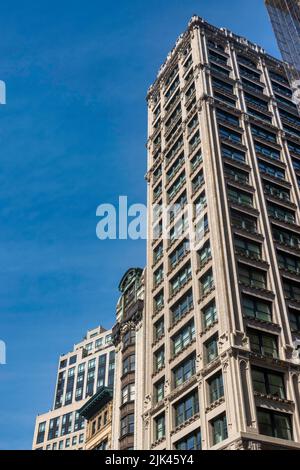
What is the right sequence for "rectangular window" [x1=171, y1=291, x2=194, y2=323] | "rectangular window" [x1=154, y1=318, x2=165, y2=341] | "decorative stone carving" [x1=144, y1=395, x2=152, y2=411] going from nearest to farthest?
1. "decorative stone carving" [x1=144, y1=395, x2=152, y2=411]
2. "rectangular window" [x1=171, y1=291, x2=194, y2=323]
3. "rectangular window" [x1=154, y1=318, x2=165, y2=341]

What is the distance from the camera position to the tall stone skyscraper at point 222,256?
1494 inches

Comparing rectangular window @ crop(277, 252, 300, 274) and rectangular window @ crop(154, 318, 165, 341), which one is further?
rectangular window @ crop(154, 318, 165, 341)

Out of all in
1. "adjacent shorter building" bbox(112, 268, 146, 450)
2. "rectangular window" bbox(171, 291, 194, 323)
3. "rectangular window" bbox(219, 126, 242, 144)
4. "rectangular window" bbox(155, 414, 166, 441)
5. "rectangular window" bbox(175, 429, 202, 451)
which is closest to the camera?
"rectangular window" bbox(175, 429, 202, 451)

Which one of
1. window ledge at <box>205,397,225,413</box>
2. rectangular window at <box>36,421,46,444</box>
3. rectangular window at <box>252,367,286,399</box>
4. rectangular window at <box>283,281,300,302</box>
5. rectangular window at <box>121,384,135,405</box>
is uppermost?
rectangular window at <box>36,421,46,444</box>

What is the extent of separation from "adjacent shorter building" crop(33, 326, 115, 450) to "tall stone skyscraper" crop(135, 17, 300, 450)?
71.1m

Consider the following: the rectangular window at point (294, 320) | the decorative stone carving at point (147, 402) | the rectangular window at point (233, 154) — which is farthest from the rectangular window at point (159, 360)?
the rectangular window at point (233, 154)

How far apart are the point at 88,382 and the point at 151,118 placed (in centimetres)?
7500

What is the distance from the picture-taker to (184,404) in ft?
139

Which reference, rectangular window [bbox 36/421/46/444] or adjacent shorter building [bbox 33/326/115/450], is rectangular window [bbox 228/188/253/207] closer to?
adjacent shorter building [bbox 33/326/115/450]

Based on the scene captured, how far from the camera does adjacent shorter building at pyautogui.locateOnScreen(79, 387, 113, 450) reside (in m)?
63.7

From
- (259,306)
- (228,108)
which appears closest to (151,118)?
(228,108)

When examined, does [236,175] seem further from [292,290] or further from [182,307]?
[182,307]

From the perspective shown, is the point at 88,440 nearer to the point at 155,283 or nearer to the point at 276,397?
the point at 155,283

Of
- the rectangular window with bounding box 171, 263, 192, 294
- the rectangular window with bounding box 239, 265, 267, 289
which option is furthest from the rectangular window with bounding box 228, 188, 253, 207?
the rectangular window with bounding box 239, 265, 267, 289
